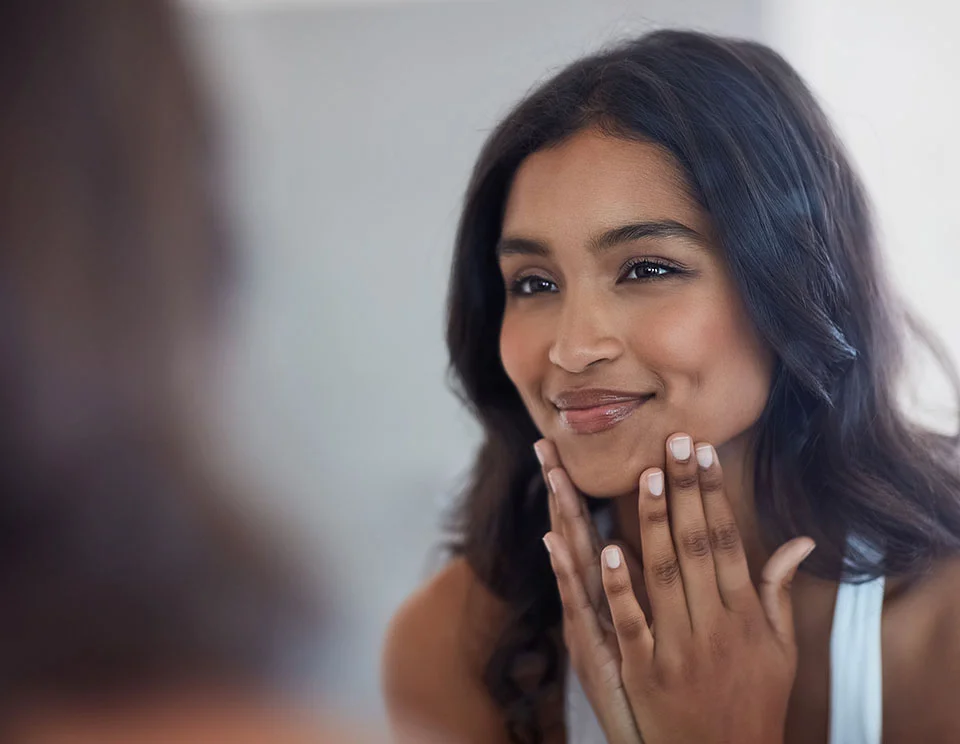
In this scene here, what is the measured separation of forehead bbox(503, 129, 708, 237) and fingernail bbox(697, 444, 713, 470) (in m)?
0.21

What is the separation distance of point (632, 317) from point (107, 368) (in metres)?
0.63

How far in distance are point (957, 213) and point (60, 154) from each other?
108 centimetres

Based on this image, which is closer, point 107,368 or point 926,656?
point 107,368

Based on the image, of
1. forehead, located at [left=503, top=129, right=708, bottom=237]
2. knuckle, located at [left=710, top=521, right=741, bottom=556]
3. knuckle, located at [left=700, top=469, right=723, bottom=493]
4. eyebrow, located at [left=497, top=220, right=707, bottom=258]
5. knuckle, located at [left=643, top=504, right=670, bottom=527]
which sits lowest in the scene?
knuckle, located at [left=710, top=521, right=741, bottom=556]

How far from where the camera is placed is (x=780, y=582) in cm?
89

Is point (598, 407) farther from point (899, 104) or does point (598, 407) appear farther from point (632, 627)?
point (899, 104)

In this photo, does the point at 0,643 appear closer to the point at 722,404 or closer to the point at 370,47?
the point at 722,404

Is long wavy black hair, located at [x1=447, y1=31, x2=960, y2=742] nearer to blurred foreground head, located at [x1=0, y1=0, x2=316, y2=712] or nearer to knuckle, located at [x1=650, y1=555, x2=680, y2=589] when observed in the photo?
knuckle, located at [x1=650, y1=555, x2=680, y2=589]

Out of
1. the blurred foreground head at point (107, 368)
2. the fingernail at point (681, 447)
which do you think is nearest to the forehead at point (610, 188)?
the fingernail at point (681, 447)

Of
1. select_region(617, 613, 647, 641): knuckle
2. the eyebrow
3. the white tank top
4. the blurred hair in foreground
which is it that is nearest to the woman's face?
the eyebrow

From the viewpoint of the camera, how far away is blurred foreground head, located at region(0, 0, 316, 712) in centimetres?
30

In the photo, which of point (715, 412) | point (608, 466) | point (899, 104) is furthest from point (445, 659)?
point (899, 104)

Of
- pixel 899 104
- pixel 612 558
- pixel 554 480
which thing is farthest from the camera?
pixel 899 104

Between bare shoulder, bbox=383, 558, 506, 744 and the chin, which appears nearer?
the chin
